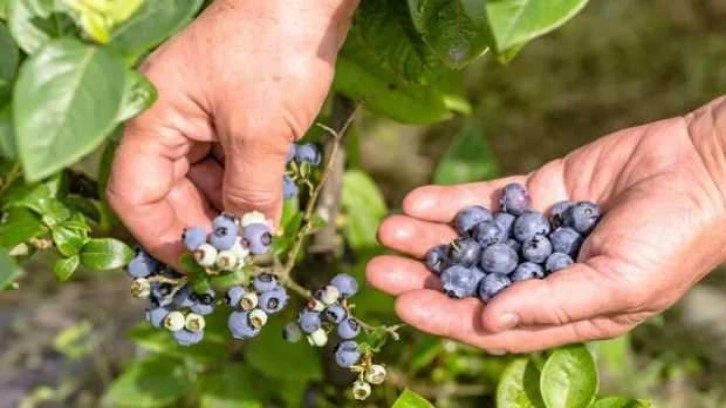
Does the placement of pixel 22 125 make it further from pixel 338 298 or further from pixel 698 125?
pixel 698 125

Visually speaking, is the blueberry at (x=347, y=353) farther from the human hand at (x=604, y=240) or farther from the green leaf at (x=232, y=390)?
the green leaf at (x=232, y=390)

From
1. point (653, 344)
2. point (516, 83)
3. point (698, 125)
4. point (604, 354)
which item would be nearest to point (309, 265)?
point (604, 354)

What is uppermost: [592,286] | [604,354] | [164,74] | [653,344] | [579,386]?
[164,74]

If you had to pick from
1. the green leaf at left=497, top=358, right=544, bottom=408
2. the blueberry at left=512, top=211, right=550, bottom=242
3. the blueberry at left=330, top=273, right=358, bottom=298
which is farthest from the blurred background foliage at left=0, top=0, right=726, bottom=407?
the blueberry at left=330, top=273, right=358, bottom=298

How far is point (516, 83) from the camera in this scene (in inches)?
102

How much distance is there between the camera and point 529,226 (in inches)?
46.9

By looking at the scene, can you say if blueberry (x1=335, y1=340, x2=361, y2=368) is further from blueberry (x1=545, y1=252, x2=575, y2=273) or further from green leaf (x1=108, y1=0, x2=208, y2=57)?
green leaf (x1=108, y1=0, x2=208, y2=57)

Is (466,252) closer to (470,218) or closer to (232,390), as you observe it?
(470,218)

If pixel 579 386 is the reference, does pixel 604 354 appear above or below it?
below

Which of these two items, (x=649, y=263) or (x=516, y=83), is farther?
(x=516, y=83)

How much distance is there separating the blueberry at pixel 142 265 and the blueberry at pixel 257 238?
15 centimetres

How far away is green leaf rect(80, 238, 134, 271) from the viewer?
1.10 metres

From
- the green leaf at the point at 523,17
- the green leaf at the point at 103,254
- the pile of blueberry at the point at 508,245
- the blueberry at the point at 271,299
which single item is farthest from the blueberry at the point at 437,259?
the green leaf at the point at 523,17

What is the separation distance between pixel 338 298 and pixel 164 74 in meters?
0.26
